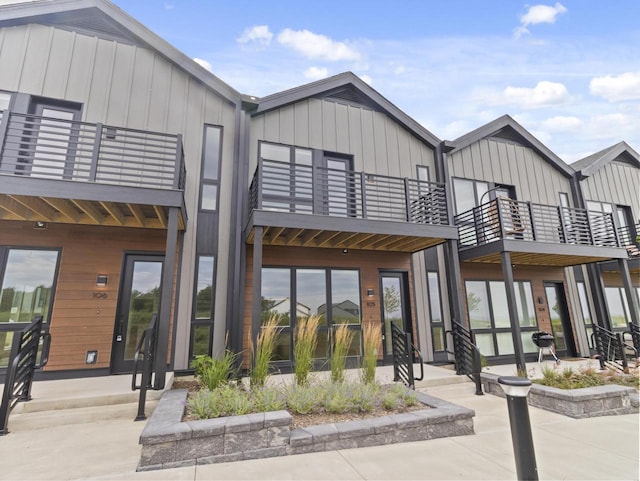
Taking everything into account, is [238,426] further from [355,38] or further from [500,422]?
[355,38]

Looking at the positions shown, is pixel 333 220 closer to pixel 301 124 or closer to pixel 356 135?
pixel 301 124

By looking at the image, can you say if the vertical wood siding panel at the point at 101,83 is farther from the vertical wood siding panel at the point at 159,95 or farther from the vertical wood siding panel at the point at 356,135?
the vertical wood siding panel at the point at 356,135

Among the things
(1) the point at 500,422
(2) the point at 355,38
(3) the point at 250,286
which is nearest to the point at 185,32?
(2) the point at 355,38

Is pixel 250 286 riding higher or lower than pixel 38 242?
lower

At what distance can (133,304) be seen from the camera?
5.77m

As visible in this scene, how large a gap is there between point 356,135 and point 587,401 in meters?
6.69

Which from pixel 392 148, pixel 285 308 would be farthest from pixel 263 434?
pixel 392 148

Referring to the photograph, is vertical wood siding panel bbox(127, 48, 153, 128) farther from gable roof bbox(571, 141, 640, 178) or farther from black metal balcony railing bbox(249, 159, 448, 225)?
gable roof bbox(571, 141, 640, 178)

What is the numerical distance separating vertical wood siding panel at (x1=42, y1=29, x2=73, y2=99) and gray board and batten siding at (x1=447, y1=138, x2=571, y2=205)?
8.92 m

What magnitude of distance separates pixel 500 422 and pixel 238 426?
3202 mm

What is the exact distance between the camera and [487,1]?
877cm

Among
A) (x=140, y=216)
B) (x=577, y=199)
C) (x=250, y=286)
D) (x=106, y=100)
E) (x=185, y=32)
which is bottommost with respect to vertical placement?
(x=250, y=286)

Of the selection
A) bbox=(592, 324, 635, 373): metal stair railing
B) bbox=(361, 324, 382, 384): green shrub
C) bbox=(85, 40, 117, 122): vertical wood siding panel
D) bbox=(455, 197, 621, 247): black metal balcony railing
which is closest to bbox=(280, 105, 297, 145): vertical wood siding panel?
bbox=(85, 40, 117, 122): vertical wood siding panel

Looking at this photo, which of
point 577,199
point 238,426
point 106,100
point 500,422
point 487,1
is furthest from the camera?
point 577,199
